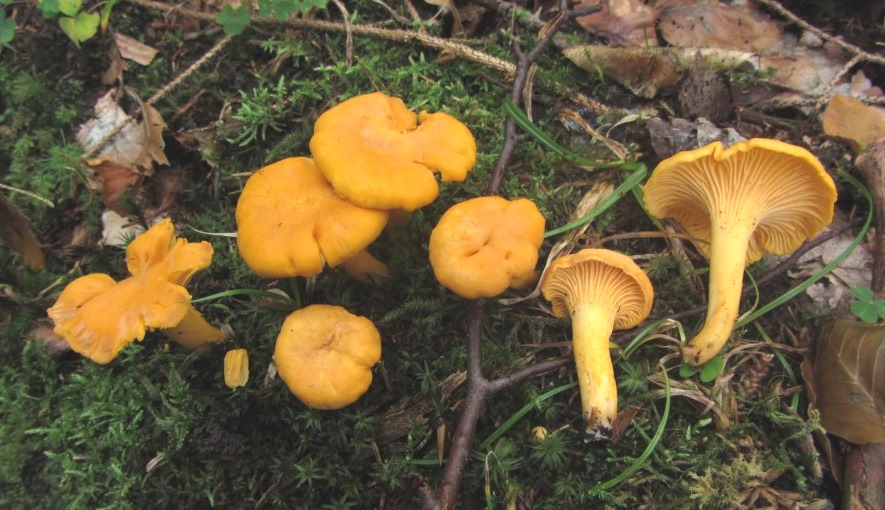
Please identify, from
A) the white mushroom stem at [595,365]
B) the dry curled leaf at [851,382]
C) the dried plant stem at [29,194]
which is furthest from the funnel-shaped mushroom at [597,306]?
the dried plant stem at [29,194]

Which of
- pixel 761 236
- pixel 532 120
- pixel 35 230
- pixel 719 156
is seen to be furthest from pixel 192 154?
pixel 761 236

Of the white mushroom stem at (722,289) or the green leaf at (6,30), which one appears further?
the green leaf at (6,30)

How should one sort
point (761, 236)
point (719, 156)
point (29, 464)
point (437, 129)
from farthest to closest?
point (761, 236), point (29, 464), point (437, 129), point (719, 156)

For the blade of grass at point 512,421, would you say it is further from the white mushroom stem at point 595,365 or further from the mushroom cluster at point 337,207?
the mushroom cluster at point 337,207

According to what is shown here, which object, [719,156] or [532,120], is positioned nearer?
[719,156]

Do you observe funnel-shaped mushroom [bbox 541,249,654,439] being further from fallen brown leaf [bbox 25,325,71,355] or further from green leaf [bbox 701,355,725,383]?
fallen brown leaf [bbox 25,325,71,355]

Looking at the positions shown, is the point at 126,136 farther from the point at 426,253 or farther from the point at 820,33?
the point at 820,33

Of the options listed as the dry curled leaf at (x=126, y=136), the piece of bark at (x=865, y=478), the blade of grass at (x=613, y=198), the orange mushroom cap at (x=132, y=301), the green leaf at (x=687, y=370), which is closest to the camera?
the orange mushroom cap at (x=132, y=301)

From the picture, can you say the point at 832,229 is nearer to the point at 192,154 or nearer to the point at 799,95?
the point at 799,95

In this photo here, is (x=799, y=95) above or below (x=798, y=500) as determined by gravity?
above
